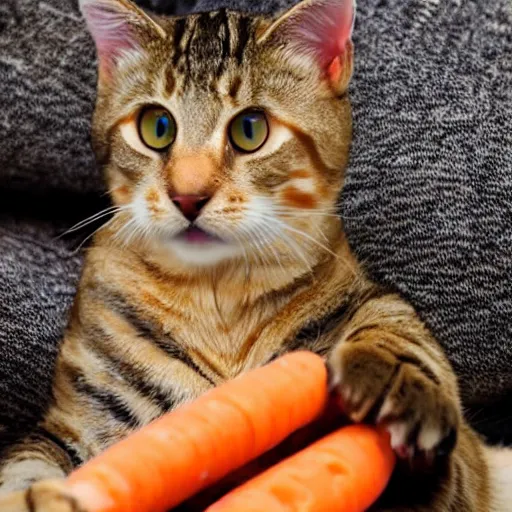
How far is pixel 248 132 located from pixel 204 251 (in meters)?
0.16

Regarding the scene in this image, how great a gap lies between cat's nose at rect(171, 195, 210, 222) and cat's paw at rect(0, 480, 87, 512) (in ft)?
1.08

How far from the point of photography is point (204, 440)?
0.71m

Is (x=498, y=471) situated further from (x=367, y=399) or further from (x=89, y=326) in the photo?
(x=89, y=326)

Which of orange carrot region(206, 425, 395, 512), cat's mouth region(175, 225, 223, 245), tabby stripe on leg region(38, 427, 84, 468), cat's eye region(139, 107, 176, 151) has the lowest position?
tabby stripe on leg region(38, 427, 84, 468)

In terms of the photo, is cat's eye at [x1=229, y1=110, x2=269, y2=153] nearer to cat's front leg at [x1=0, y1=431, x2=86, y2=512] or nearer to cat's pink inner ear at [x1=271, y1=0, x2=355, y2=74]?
cat's pink inner ear at [x1=271, y1=0, x2=355, y2=74]

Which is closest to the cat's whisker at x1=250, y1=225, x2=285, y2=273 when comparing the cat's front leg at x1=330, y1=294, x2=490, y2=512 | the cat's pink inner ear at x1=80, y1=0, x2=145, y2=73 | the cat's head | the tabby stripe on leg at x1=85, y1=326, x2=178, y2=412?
the cat's head

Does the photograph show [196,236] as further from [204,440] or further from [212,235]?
[204,440]

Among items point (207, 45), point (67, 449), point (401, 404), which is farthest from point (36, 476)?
point (207, 45)

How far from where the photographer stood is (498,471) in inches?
44.7

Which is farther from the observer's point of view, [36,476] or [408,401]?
[36,476]

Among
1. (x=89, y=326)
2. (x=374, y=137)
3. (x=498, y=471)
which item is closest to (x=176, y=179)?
(x=89, y=326)

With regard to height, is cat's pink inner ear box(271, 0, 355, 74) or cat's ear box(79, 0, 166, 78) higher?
cat's pink inner ear box(271, 0, 355, 74)

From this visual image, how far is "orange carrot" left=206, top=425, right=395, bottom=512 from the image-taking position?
26.4 inches

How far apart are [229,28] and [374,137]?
1.18ft
